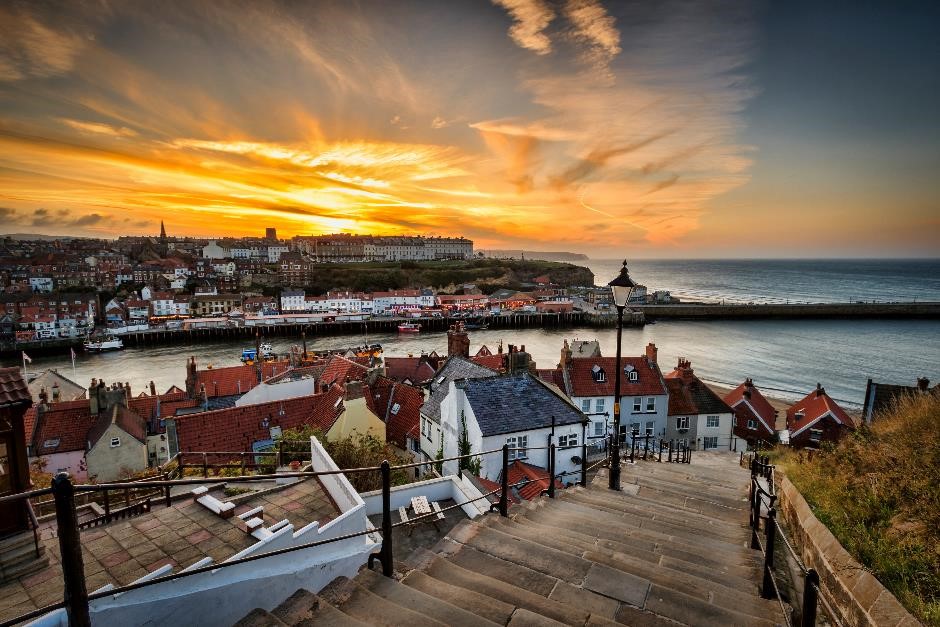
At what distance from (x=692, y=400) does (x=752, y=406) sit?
171 inches

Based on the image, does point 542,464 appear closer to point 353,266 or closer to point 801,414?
point 801,414

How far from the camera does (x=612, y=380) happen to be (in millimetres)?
29125

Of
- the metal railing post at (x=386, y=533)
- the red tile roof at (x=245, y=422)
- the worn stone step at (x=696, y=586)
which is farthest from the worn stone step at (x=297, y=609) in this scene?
the red tile roof at (x=245, y=422)

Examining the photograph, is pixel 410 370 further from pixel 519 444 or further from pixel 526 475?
pixel 526 475

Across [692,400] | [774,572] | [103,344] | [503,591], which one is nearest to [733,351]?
[692,400]

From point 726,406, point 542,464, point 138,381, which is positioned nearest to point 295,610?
point 542,464

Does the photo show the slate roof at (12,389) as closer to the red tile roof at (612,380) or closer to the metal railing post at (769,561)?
the metal railing post at (769,561)

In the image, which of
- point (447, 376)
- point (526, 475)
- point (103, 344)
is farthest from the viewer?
point (103, 344)

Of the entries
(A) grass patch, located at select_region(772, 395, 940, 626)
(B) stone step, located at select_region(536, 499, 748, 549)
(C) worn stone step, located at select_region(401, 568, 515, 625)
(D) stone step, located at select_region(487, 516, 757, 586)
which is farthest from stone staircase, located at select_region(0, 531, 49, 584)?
(A) grass patch, located at select_region(772, 395, 940, 626)

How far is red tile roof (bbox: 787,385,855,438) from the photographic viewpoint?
26.4 meters

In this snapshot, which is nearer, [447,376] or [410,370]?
[447,376]

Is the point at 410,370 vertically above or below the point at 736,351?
above

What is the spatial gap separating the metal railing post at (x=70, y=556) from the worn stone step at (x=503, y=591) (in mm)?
2668

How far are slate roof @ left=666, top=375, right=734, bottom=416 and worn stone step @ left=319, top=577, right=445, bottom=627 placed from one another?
27.5 m
